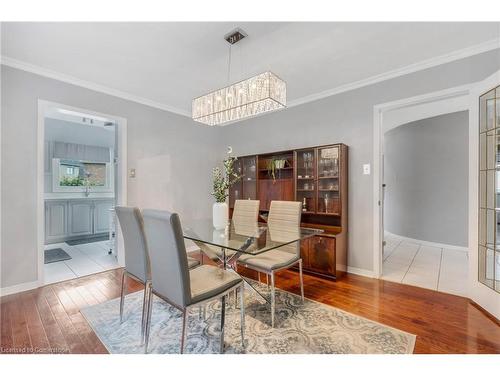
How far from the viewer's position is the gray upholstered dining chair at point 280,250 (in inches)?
80.9

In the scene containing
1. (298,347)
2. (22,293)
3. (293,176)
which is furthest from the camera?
(293,176)

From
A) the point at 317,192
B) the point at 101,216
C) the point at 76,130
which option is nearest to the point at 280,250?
the point at 317,192

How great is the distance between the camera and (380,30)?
6.69 ft

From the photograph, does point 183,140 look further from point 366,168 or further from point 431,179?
point 431,179

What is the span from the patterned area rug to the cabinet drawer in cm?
71

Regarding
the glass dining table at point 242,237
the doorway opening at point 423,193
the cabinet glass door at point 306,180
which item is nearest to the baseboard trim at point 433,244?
the doorway opening at point 423,193

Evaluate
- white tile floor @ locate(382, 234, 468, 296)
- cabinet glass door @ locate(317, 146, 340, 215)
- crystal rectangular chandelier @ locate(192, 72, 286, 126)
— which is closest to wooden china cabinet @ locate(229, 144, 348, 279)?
cabinet glass door @ locate(317, 146, 340, 215)

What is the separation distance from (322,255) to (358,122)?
5.84 feet

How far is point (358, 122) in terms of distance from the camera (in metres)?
3.09

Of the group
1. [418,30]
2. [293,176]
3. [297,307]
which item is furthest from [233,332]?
[418,30]

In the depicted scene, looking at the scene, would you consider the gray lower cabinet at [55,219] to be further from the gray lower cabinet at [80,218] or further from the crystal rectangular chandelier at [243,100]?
the crystal rectangular chandelier at [243,100]

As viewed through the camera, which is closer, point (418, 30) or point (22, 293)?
point (418, 30)
